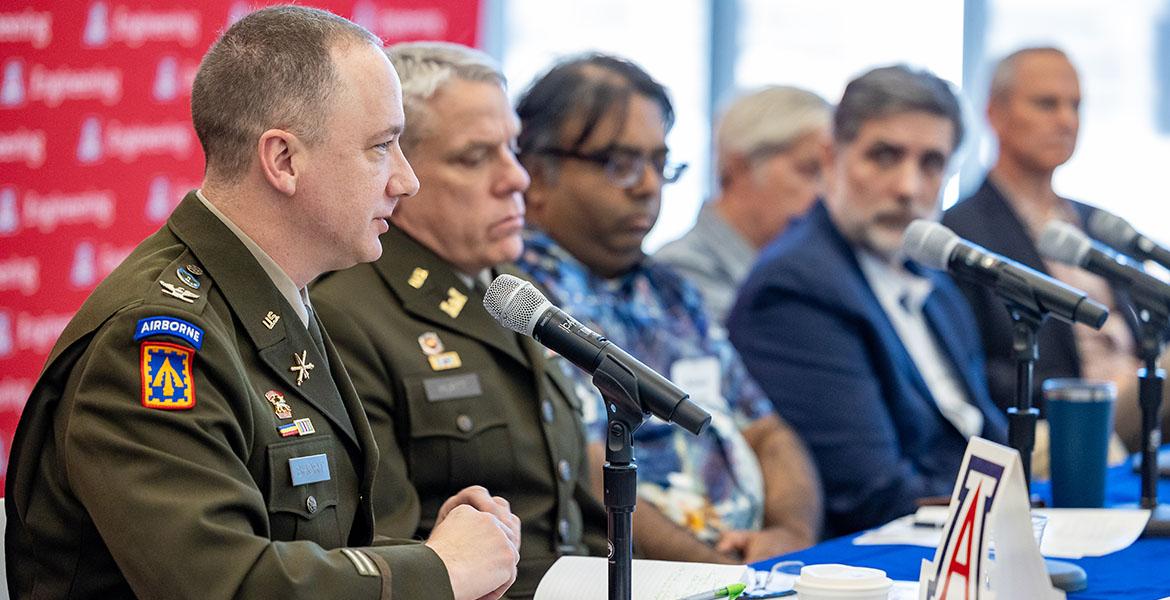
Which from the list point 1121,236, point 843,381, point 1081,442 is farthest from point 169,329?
point 843,381

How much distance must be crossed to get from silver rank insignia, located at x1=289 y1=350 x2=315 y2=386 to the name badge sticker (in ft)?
0.32

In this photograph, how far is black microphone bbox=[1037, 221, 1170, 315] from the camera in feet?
8.24

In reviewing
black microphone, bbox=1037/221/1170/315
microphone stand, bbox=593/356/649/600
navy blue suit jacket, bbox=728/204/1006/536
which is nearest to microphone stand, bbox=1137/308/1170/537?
black microphone, bbox=1037/221/1170/315

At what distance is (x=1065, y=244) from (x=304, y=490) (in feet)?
5.25

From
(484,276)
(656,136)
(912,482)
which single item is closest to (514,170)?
(484,276)

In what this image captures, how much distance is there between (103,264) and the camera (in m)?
3.67

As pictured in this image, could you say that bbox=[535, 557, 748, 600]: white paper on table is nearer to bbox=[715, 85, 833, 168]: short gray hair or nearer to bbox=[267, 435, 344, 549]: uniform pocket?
bbox=[267, 435, 344, 549]: uniform pocket

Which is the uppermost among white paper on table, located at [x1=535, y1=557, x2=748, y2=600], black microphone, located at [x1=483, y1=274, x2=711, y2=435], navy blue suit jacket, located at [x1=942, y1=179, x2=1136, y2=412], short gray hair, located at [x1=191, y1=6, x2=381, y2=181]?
short gray hair, located at [x1=191, y1=6, x2=381, y2=181]

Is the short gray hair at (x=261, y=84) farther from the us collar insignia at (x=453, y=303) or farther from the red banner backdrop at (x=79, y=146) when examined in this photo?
the red banner backdrop at (x=79, y=146)

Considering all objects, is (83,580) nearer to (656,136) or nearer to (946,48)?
(656,136)

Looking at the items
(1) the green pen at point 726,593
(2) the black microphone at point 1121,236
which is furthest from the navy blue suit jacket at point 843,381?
(1) the green pen at point 726,593

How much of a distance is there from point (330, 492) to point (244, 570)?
0.27 metres

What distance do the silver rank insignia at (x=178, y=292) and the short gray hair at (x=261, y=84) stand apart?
0.17 metres

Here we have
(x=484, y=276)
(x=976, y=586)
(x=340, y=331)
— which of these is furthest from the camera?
(x=484, y=276)
